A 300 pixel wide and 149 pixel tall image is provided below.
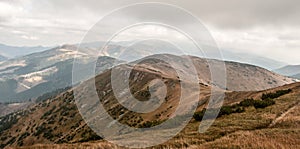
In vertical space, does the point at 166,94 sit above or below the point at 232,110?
below

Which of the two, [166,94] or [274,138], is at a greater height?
[274,138]

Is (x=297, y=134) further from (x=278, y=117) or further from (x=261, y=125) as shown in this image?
(x=278, y=117)

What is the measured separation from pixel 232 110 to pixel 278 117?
1011 cm

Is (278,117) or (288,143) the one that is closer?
Answer: (288,143)

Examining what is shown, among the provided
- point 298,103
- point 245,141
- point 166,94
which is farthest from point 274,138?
point 166,94

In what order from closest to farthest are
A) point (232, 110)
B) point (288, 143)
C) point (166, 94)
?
point (288, 143)
point (232, 110)
point (166, 94)

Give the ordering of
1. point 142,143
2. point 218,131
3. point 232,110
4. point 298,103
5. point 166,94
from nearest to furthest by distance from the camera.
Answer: point 142,143 < point 218,131 < point 298,103 < point 232,110 < point 166,94

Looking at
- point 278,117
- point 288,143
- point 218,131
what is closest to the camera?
point 288,143

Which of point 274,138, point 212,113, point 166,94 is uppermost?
point 274,138

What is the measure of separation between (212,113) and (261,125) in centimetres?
1365

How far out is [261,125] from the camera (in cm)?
2927

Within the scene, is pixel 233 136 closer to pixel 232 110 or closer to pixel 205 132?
pixel 205 132

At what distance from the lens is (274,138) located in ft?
74.3

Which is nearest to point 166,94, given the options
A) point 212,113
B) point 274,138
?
point 212,113
